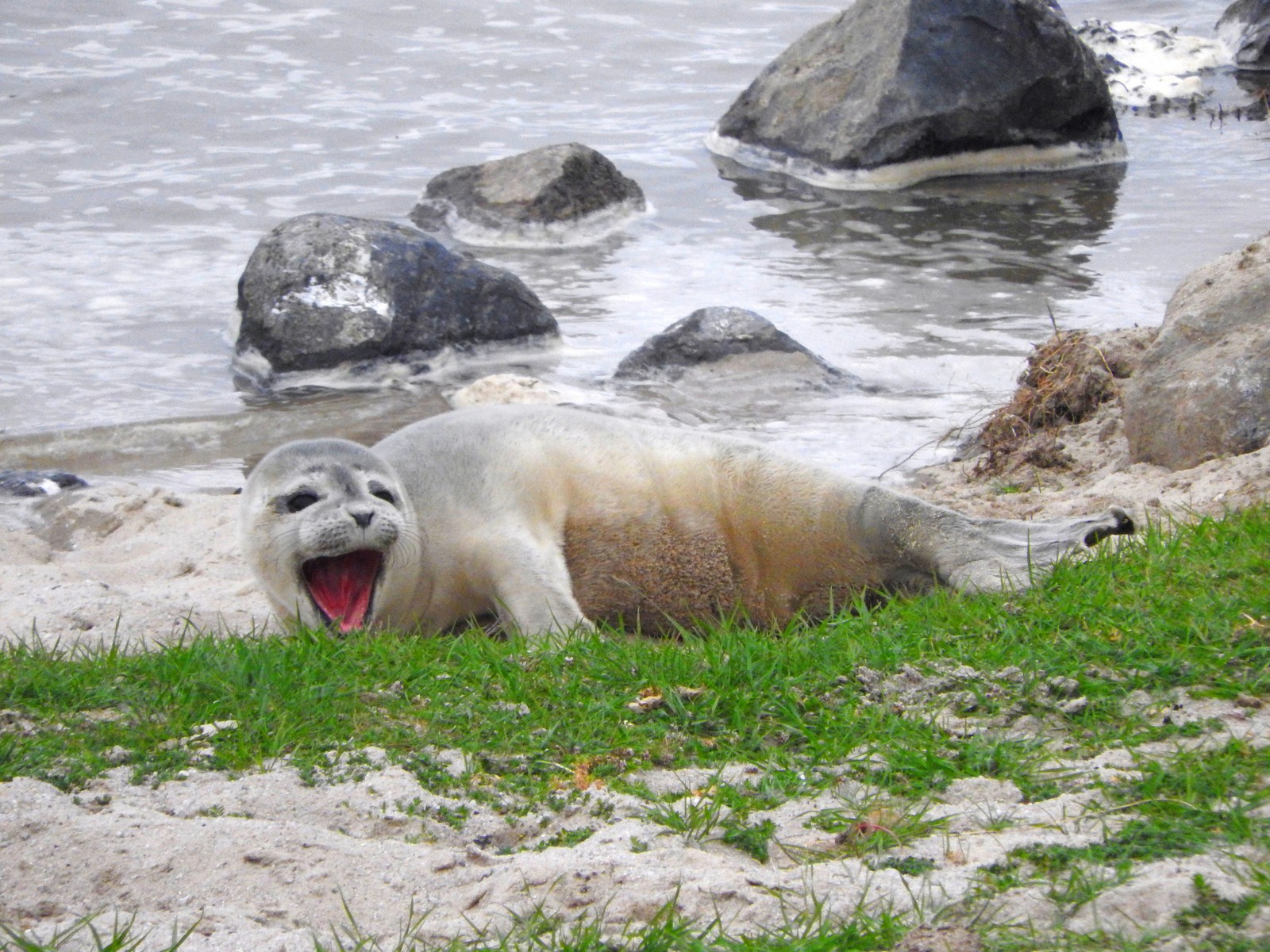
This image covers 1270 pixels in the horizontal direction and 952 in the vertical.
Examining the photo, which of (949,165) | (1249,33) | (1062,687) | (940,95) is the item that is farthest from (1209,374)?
(1249,33)

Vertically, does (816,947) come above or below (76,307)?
above

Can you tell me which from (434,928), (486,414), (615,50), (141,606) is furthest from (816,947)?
(615,50)

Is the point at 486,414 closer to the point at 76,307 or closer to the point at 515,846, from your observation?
the point at 515,846

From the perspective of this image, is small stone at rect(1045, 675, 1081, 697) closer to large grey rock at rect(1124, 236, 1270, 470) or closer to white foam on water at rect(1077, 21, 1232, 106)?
large grey rock at rect(1124, 236, 1270, 470)

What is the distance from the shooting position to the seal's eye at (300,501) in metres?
4.64

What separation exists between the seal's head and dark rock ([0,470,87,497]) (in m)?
3.58

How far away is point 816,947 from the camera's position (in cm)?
248

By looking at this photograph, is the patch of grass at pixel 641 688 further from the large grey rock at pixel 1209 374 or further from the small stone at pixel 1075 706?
the large grey rock at pixel 1209 374

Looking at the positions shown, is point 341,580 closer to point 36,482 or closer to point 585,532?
point 585,532

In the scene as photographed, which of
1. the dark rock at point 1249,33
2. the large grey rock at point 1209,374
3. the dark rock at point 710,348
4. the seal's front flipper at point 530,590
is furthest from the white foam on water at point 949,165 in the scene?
the seal's front flipper at point 530,590

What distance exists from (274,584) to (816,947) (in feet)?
9.03

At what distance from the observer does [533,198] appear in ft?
47.0

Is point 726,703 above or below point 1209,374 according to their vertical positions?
below

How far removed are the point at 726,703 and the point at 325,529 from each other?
145 cm
